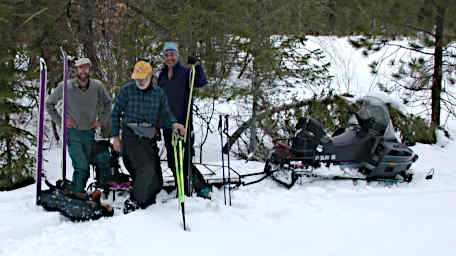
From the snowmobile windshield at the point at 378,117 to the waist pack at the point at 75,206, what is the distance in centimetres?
382

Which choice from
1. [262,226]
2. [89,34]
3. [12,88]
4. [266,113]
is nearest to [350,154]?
[262,226]

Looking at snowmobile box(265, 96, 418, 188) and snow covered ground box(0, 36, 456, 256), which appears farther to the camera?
snowmobile box(265, 96, 418, 188)

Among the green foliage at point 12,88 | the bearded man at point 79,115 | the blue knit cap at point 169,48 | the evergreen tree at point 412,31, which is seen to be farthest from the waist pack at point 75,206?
the evergreen tree at point 412,31

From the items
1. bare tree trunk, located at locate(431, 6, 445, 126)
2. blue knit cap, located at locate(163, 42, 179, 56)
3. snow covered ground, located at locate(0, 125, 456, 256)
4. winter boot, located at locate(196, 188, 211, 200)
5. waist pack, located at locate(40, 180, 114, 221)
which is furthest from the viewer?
bare tree trunk, located at locate(431, 6, 445, 126)

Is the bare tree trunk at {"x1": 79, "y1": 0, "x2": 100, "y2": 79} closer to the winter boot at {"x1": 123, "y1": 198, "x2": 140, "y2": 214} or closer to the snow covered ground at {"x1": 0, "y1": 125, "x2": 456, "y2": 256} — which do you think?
the snow covered ground at {"x1": 0, "y1": 125, "x2": 456, "y2": 256}

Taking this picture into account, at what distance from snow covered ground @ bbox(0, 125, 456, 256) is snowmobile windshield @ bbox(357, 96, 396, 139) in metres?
0.94

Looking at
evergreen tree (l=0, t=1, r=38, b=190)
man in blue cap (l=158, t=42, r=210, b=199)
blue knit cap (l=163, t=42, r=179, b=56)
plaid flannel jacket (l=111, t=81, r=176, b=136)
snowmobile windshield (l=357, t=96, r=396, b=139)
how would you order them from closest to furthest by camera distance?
plaid flannel jacket (l=111, t=81, r=176, b=136)
blue knit cap (l=163, t=42, r=179, b=56)
man in blue cap (l=158, t=42, r=210, b=199)
snowmobile windshield (l=357, t=96, r=396, b=139)
evergreen tree (l=0, t=1, r=38, b=190)

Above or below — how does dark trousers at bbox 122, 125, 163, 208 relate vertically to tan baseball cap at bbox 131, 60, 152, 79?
below

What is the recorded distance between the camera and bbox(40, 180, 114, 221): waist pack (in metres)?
3.77

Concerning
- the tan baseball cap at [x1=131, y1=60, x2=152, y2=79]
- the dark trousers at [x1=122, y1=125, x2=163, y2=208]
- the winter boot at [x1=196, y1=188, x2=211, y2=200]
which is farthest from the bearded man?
the winter boot at [x1=196, y1=188, x2=211, y2=200]

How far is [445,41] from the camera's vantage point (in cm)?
823

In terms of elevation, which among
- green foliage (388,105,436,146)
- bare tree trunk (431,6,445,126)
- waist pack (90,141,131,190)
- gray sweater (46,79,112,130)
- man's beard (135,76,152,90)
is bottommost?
waist pack (90,141,131,190)

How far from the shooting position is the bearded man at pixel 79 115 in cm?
435

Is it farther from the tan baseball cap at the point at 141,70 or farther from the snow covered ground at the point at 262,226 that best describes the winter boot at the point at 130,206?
the tan baseball cap at the point at 141,70
